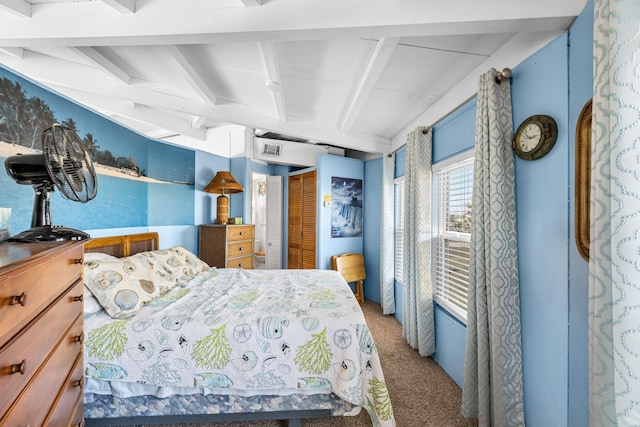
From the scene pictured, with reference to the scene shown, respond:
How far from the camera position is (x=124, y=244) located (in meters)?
2.49

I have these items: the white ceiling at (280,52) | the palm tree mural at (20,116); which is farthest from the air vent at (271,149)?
the palm tree mural at (20,116)

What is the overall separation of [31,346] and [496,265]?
2.03m

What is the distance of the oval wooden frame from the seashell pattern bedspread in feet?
3.88

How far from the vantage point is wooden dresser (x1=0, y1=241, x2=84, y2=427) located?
630mm

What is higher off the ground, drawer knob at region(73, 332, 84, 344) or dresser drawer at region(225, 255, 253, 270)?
drawer knob at region(73, 332, 84, 344)

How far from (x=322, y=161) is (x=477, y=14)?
9.32 feet

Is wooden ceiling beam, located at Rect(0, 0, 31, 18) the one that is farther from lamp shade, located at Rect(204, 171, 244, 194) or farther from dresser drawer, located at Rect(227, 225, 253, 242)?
dresser drawer, located at Rect(227, 225, 253, 242)

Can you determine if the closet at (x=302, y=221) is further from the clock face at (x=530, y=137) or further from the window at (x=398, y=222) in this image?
the clock face at (x=530, y=137)

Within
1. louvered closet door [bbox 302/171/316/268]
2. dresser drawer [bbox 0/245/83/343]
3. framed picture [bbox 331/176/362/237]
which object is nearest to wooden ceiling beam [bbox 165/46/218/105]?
dresser drawer [bbox 0/245/83/343]

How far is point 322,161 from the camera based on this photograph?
3959 mm

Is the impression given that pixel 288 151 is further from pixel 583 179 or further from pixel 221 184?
pixel 583 179

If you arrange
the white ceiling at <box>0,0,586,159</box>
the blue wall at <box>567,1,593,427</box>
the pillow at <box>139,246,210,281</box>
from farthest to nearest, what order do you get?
the pillow at <box>139,246,210,281</box>
the white ceiling at <box>0,0,586,159</box>
the blue wall at <box>567,1,593,427</box>

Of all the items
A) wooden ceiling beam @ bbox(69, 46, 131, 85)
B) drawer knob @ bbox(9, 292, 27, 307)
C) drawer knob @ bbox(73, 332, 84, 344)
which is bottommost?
drawer knob @ bbox(73, 332, 84, 344)

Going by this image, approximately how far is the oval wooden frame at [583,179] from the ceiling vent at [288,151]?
3324 mm
